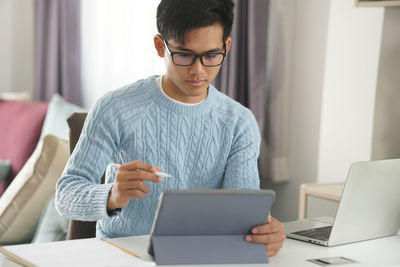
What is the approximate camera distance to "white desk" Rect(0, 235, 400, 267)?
122 centimetres

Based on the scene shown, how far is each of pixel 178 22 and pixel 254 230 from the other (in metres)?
0.51

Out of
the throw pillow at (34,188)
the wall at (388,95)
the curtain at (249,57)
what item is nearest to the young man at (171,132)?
the throw pillow at (34,188)

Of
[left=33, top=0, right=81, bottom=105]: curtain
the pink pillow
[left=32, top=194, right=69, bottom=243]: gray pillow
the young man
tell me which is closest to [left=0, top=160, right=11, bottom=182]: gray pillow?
the pink pillow

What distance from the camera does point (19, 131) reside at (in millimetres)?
2979

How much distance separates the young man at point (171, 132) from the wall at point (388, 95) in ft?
2.70

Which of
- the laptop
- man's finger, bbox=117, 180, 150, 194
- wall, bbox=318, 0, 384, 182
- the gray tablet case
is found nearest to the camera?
the gray tablet case

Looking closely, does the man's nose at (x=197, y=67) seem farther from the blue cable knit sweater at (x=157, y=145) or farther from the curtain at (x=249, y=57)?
the curtain at (x=249, y=57)

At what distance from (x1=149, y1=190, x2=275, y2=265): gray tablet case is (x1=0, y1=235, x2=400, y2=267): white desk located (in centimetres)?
5

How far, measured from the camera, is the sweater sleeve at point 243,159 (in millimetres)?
1593

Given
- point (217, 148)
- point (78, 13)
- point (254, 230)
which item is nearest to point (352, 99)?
point (217, 148)

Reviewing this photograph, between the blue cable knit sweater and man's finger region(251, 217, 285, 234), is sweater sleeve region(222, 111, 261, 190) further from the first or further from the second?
man's finger region(251, 217, 285, 234)

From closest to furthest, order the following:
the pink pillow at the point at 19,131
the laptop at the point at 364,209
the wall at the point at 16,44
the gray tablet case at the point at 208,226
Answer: the gray tablet case at the point at 208,226
the laptop at the point at 364,209
the pink pillow at the point at 19,131
the wall at the point at 16,44

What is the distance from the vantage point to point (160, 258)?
1175mm

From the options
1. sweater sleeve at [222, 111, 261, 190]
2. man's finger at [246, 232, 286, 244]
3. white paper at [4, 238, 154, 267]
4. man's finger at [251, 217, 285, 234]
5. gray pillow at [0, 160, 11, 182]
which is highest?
sweater sleeve at [222, 111, 261, 190]
